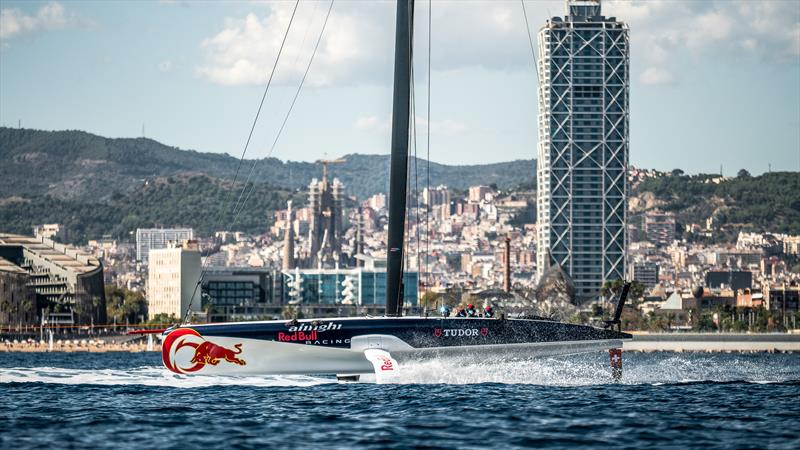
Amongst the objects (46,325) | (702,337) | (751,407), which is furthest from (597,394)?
(46,325)

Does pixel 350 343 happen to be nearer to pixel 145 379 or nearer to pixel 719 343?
pixel 145 379

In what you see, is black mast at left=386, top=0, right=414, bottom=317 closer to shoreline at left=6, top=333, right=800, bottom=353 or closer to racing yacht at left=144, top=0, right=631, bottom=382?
racing yacht at left=144, top=0, right=631, bottom=382

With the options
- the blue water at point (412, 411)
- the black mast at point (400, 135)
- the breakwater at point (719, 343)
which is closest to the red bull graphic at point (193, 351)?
the blue water at point (412, 411)

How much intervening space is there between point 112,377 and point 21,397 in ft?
24.1

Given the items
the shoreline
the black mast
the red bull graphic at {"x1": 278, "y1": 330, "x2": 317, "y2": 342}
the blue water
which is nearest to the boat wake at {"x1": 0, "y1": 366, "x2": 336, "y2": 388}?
the blue water

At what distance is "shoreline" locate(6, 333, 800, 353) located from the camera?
138500 millimetres

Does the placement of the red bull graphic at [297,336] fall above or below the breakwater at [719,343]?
above

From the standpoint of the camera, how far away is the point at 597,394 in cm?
3609

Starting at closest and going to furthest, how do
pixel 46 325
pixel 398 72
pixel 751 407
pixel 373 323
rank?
pixel 751 407
pixel 373 323
pixel 398 72
pixel 46 325

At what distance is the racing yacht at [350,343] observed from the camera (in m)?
39.0

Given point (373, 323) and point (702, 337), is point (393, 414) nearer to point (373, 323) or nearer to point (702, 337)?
point (373, 323)

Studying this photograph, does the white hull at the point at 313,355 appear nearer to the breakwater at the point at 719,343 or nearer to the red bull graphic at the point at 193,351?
the red bull graphic at the point at 193,351

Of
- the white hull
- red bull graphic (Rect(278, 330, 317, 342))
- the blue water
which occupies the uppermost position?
red bull graphic (Rect(278, 330, 317, 342))

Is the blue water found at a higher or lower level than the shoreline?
higher
